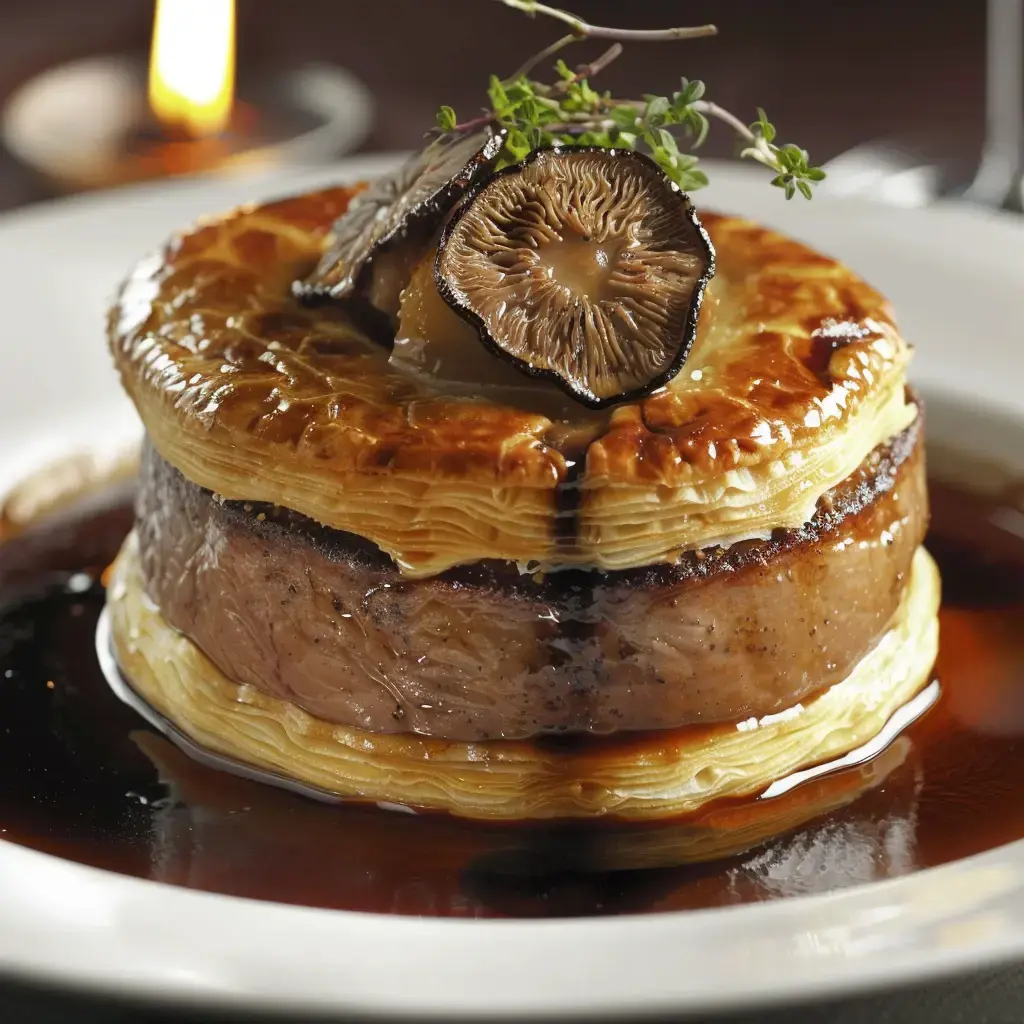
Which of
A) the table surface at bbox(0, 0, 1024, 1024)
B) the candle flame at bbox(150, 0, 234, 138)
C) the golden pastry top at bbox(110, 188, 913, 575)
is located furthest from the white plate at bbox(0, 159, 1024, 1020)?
the table surface at bbox(0, 0, 1024, 1024)

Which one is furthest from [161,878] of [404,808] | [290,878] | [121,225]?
[121,225]

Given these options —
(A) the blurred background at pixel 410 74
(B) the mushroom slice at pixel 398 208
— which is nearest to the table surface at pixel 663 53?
(A) the blurred background at pixel 410 74

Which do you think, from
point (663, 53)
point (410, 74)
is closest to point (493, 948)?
point (410, 74)

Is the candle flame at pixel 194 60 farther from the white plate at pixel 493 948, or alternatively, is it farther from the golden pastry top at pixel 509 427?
the white plate at pixel 493 948

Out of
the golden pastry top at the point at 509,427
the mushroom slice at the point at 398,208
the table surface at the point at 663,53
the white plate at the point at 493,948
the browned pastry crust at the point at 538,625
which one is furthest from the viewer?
the table surface at the point at 663,53

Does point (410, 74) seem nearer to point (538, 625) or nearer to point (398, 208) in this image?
point (398, 208)

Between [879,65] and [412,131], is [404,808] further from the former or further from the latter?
[879,65]
